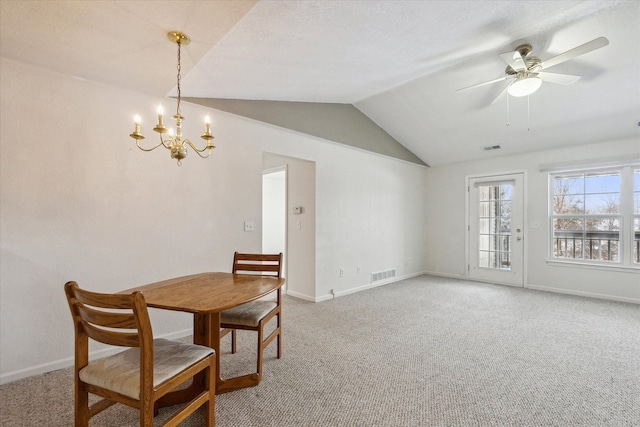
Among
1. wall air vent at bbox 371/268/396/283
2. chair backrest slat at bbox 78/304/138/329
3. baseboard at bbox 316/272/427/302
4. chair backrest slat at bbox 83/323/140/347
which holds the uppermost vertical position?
chair backrest slat at bbox 78/304/138/329

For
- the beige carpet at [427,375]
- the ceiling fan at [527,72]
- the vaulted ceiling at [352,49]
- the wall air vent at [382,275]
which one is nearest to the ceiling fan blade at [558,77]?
the ceiling fan at [527,72]

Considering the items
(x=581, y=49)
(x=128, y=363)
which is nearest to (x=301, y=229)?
(x=128, y=363)

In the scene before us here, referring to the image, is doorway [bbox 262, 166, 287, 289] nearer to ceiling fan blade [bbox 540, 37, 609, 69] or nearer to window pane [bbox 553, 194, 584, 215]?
ceiling fan blade [bbox 540, 37, 609, 69]

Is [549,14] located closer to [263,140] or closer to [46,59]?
[263,140]

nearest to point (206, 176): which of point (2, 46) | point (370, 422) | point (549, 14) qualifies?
point (2, 46)

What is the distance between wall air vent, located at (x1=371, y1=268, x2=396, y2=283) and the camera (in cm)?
504

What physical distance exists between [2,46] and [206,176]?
1.64m

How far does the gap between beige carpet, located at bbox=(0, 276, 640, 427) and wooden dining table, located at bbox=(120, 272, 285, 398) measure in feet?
0.40

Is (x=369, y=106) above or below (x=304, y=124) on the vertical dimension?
above

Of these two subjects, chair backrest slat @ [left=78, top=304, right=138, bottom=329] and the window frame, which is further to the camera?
the window frame

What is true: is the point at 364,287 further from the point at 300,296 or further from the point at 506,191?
the point at 506,191

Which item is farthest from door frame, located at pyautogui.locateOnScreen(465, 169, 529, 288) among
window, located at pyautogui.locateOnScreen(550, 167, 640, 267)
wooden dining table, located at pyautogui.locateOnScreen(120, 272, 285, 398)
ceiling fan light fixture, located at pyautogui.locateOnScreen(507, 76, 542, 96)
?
wooden dining table, located at pyautogui.locateOnScreen(120, 272, 285, 398)

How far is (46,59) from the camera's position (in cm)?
213

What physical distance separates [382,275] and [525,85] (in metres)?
3.44
